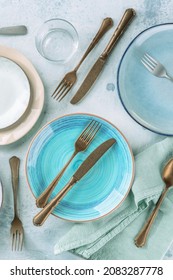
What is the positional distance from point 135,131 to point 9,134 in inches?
10.5

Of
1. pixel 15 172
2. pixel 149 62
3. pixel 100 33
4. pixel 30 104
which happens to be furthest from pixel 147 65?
pixel 15 172

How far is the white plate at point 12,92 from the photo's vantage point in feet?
3.10

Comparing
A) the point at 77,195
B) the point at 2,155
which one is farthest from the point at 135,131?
the point at 2,155

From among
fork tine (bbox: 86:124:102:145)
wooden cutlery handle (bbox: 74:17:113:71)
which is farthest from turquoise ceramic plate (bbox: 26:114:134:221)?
wooden cutlery handle (bbox: 74:17:113:71)

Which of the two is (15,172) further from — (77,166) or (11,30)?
(11,30)

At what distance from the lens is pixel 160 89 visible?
98 cm

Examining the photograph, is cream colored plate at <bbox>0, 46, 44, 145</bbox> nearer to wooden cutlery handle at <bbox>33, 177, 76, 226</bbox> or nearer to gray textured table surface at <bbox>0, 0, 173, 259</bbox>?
gray textured table surface at <bbox>0, 0, 173, 259</bbox>

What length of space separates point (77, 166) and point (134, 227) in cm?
18

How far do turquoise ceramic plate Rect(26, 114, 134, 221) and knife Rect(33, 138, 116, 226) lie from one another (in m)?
0.02

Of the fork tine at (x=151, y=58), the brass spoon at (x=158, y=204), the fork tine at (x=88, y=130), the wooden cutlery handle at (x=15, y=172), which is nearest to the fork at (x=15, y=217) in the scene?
the wooden cutlery handle at (x=15, y=172)

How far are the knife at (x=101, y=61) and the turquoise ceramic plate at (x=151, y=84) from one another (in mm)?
44

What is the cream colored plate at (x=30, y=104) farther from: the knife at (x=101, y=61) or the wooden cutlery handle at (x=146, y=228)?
the wooden cutlery handle at (x=146, y=228)

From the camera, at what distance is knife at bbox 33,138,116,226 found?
91 centimetres

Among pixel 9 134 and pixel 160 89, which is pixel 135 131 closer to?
pixel 160 89
